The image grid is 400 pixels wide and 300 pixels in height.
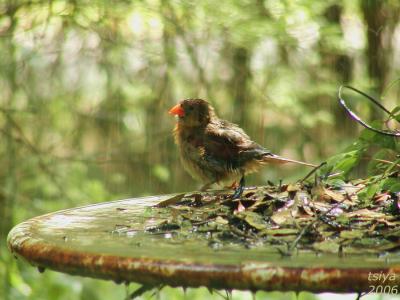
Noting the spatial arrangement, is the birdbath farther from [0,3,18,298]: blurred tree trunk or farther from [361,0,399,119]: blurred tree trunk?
[361,0,399,119]: blurred tree trunk

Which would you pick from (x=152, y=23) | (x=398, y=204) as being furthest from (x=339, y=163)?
(x=152, y=23)

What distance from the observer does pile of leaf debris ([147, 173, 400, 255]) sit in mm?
1857

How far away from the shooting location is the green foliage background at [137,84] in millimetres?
5156

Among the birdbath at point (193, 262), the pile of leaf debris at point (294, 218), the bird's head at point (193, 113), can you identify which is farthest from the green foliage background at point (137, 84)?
the birdbath at point (193, 262)

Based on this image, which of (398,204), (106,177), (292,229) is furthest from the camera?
(106,177)

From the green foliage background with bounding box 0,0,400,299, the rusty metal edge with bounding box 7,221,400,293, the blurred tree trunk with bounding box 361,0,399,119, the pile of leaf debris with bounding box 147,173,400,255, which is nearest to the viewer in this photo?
the rusty metal edge with bounding box 7,221,400,293

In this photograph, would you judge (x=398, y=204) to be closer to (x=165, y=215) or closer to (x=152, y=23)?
(x=165, y=215)

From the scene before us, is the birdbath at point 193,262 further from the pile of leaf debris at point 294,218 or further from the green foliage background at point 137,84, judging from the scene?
the green foliage background at point 137,84

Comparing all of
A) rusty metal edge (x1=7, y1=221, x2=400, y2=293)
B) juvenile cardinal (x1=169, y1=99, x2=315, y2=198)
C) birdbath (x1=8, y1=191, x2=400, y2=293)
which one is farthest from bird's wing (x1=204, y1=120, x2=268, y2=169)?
rusty metal edge (x1=7, y1=221, x2=400, y2=293)

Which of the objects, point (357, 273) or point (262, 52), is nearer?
point (357, 273)

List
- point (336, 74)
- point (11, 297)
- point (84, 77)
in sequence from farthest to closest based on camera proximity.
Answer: point (336, 74) → point (84, 77) → point (11, 297)

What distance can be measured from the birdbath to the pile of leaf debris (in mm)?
81

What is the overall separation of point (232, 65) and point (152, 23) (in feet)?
2.78

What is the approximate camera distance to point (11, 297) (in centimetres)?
504
